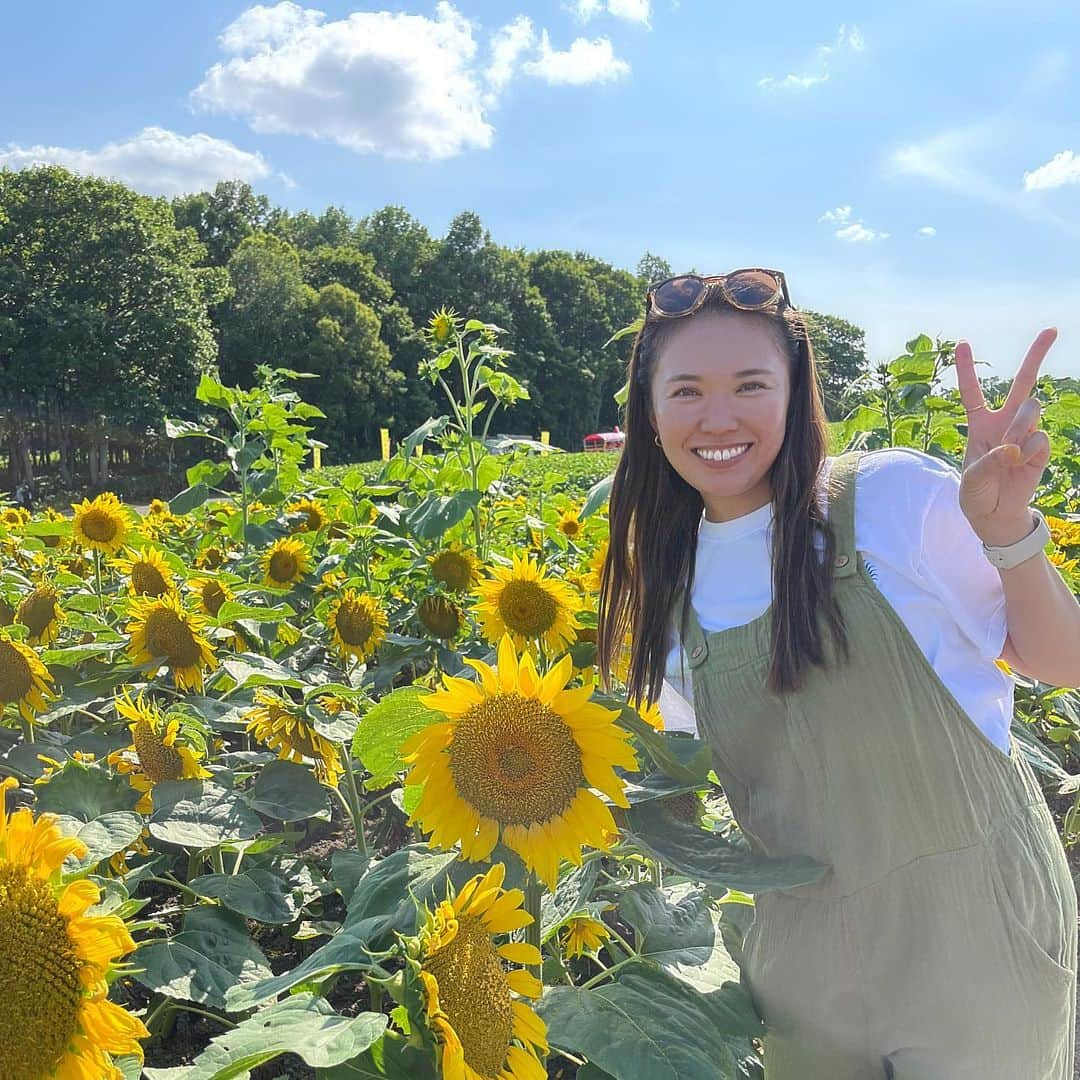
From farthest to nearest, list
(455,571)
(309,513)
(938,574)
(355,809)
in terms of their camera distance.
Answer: (309,513)
(455,571)
(355,809)
(938,574)

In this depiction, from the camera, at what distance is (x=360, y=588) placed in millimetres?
3240

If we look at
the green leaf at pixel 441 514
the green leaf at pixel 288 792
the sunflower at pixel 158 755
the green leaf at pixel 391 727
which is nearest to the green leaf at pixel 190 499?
the green leaf at pixel 441 514

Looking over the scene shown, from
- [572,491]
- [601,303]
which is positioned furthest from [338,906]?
[601,303]

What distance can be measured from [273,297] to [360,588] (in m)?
35.6

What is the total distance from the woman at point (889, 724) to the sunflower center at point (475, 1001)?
0.52m

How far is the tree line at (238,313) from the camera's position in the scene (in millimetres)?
26766

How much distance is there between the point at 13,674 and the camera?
2035 millimetres

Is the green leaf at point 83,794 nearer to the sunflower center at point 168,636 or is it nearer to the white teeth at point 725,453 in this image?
the sunflower center at point 168,636

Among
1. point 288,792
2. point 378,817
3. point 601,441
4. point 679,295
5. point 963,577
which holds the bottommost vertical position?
point 378,817

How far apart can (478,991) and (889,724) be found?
656 mm

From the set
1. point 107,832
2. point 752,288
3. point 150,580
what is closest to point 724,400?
point 752,288

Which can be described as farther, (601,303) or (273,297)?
(601,303)

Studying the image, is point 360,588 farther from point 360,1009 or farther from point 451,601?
point 360,1009

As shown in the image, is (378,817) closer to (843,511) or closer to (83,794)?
(83,794)
